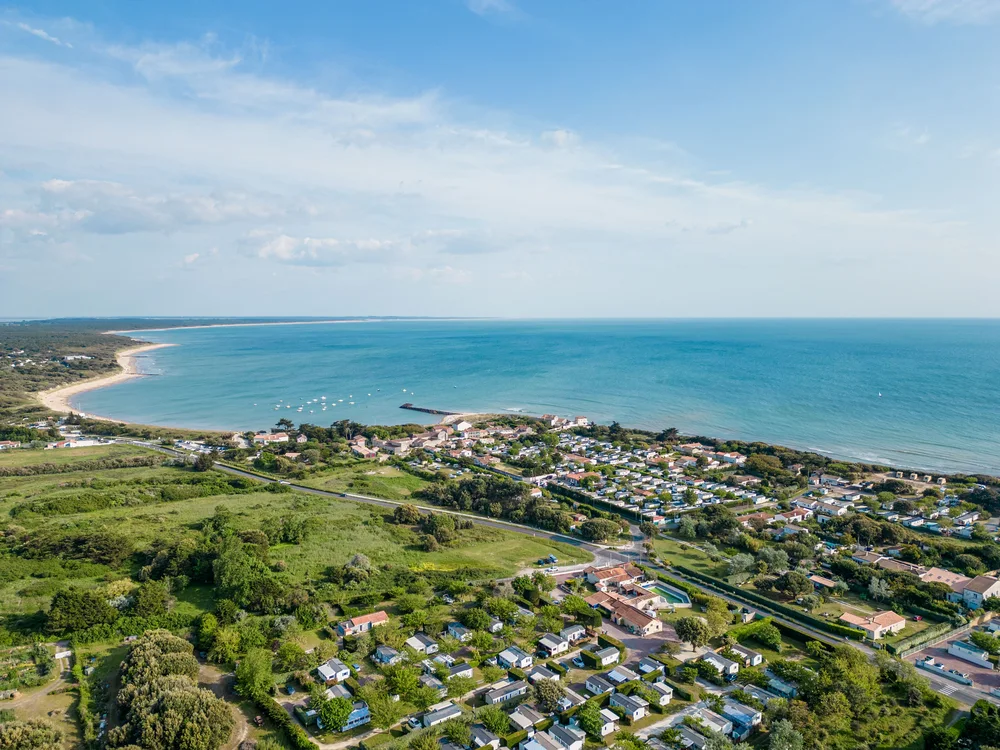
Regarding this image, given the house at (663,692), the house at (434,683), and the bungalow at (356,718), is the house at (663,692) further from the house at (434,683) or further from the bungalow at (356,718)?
the bungalow at (356,718)

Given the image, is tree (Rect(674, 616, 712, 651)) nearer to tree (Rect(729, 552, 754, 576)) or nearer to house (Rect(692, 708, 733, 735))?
house (Rect(692, 708, 733, 735))

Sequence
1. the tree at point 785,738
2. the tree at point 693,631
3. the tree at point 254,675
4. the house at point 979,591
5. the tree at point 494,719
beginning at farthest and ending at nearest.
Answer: the house at point 979,591, the tree at point 693,631, the tree at point 254,675, the tree at point 494,719, the tree at point 785,738

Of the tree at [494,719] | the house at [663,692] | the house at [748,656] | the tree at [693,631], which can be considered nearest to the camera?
the tree at [494,719]

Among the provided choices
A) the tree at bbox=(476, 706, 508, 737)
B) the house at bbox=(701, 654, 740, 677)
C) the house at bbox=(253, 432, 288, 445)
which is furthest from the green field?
the house at bbox=(701, 654, 740, 677)

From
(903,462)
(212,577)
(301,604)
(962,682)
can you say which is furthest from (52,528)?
(903,462)

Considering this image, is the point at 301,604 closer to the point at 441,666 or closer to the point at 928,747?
the point at 441,666

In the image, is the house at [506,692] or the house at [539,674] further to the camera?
the house at [539,674]

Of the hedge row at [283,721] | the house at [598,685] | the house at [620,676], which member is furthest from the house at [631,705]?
the hedge row at [283,721]

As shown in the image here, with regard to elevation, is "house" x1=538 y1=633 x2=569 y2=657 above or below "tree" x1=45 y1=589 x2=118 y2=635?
below
